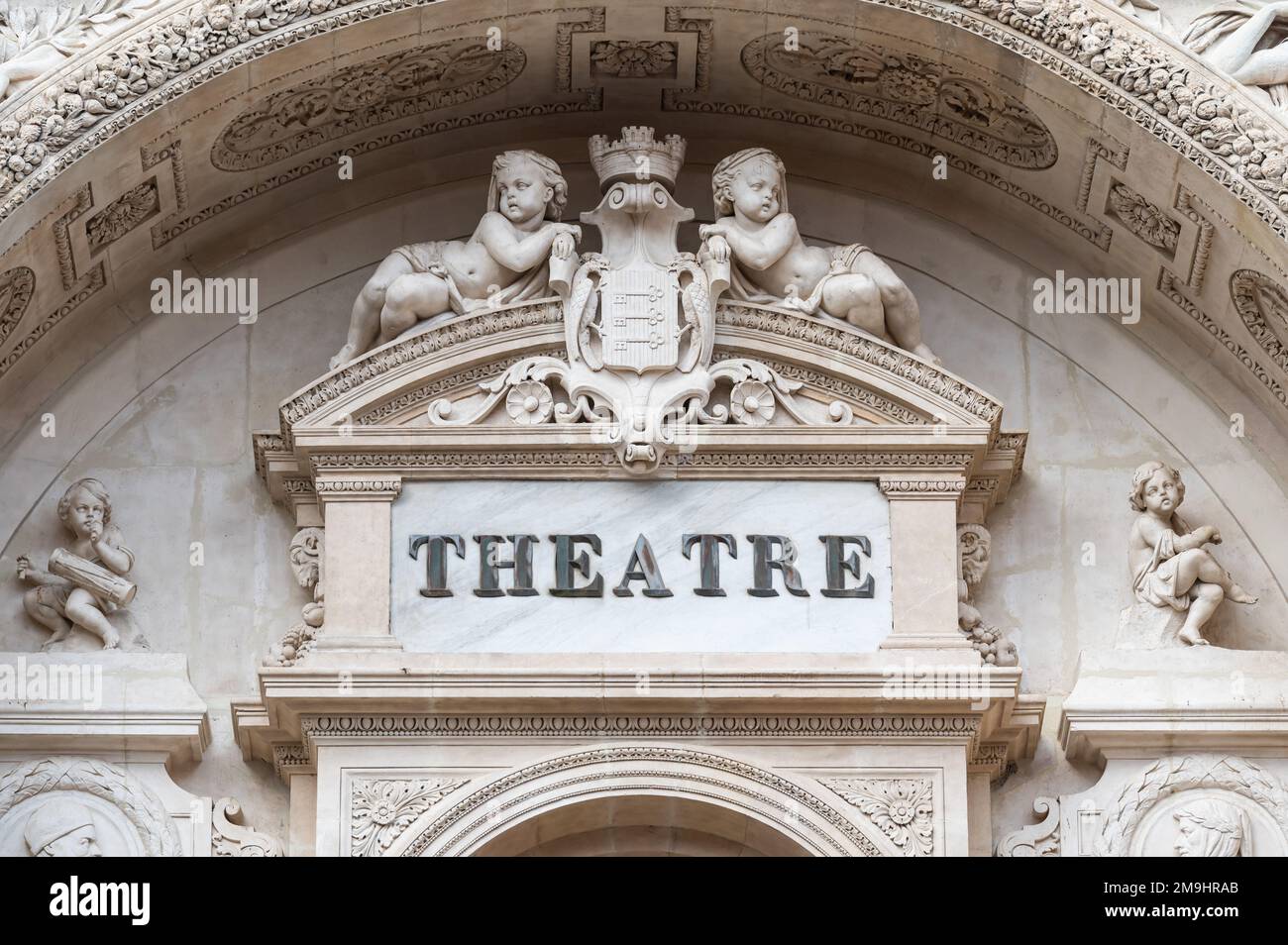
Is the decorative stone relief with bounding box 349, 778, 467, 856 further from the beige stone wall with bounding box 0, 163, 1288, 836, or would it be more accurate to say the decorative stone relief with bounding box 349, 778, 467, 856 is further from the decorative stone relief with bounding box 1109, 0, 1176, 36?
the decorative stone relief with bounding box 1109, 0, 1176, 36

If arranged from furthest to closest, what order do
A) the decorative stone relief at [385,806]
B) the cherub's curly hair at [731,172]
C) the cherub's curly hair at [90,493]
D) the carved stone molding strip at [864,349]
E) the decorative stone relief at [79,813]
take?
1. the cherub's curly hair at [731,172]
2. the cherub's curly hair at [90,493]
3. the carved stone molding strip at [864,349]
4. the decorative stone relief at [79,813]
5. the decorative stone relief at [385,806]

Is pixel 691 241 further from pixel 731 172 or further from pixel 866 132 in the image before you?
pixel 866 132

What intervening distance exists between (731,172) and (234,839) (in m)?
4.09

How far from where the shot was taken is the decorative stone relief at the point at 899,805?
50.8 feet

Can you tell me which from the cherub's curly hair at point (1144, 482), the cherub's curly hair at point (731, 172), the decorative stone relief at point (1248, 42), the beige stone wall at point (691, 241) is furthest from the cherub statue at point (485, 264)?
the decorative stone relief at point (1248, 42)

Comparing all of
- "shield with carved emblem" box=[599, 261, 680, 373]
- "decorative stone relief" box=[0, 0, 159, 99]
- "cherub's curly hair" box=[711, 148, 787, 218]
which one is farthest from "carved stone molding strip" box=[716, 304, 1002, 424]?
"decorative stone relief" box=[0, 0, 159, 99]

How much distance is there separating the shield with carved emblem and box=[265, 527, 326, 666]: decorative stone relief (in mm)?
1694

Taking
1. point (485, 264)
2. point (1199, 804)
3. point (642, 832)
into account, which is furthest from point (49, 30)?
point (1199, 804)

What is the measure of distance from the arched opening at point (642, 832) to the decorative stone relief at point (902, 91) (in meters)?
3.69

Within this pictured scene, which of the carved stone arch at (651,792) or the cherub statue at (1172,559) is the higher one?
the cherub statue at (1172,559)

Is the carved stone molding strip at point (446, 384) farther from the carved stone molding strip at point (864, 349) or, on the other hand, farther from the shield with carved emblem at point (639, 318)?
the carved stone molding strip at point (864, 349)

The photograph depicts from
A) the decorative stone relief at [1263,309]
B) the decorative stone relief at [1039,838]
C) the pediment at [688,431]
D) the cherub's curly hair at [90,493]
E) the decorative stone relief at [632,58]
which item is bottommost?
the decorative stone relief at [1039,838]

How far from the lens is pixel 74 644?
52.9 feet
